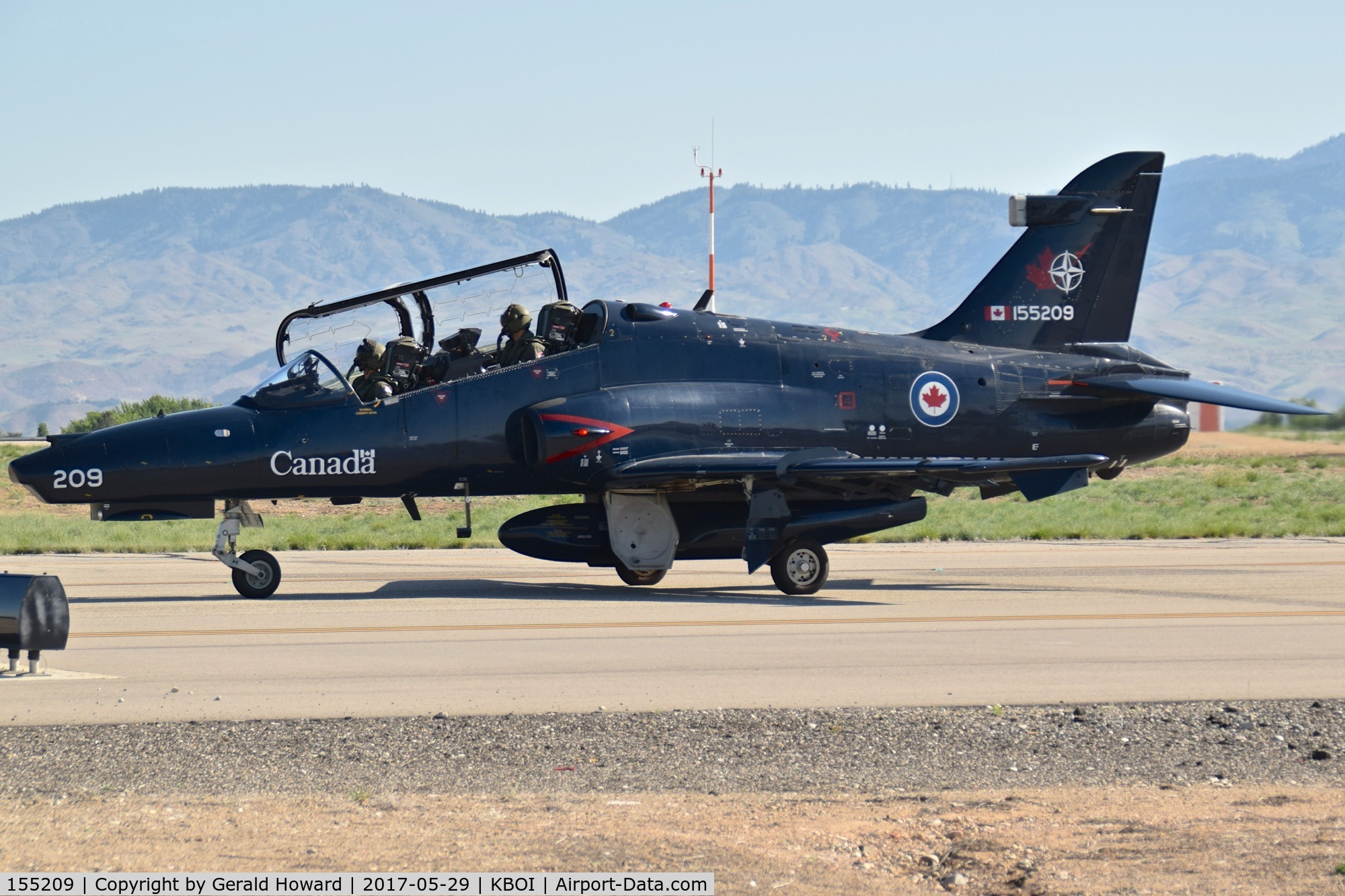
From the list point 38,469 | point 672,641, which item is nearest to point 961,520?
point 672,641

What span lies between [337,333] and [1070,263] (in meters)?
9.88

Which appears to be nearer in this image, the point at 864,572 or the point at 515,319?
the point at 515,319

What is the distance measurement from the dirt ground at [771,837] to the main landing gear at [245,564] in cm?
789

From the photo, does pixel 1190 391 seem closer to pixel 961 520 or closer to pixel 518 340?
pixel 518 340

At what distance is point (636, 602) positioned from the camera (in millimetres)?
14625

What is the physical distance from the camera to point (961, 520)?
28859 mm

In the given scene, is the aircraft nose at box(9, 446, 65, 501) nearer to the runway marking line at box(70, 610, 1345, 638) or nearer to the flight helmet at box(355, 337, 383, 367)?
the runway marking line at box(70, 610, 1345, 638)

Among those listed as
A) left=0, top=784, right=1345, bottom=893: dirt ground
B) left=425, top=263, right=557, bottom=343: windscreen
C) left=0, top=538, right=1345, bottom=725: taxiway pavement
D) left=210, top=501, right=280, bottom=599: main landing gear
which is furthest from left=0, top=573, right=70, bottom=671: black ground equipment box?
left=425, top=263, right=557, bottom=343: windscreen

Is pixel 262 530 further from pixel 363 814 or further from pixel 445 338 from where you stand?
pixel 363 814

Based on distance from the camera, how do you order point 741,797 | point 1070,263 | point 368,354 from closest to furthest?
1. point 741,797
2. point 368,354
3. point 1070,263

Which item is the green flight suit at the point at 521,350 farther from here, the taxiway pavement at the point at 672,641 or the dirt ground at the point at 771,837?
the dirt ground at the point at 771,837

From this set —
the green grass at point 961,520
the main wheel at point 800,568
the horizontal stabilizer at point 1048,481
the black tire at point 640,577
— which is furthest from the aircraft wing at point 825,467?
the green grass at point 961,520

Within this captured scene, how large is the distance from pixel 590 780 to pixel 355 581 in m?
10.1

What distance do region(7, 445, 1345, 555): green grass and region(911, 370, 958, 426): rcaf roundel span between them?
298 inches
